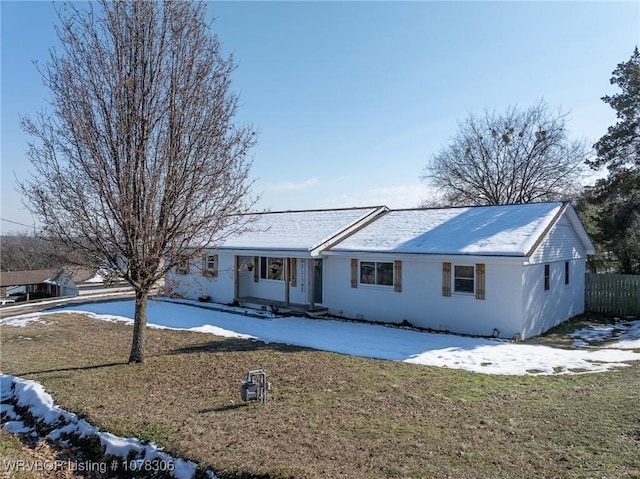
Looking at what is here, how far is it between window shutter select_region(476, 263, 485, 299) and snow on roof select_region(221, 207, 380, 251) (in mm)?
5825

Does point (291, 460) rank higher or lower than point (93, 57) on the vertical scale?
lower

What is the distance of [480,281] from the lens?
13422 millimetres

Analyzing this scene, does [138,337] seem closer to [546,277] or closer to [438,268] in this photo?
[438,268]

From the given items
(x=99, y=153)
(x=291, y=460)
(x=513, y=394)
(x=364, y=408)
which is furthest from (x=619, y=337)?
(x=99, y=153)

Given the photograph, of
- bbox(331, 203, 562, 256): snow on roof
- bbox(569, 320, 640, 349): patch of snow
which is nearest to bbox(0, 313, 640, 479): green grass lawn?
bbox(569, 320, 640, 349): patch of snow

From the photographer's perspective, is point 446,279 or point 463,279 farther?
point 446,279

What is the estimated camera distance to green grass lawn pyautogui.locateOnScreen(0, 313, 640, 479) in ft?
16.0

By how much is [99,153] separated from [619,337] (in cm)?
1470

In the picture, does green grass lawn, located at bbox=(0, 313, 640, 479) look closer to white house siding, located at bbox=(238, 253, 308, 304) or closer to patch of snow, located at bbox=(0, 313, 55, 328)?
patch of snow, located at bbox=(0, 313, 55, 328)

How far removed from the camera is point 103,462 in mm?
5605

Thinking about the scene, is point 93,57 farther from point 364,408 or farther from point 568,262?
point 568,262

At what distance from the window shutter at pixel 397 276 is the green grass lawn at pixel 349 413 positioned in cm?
507

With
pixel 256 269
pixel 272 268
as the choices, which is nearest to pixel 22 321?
pixel 256 269

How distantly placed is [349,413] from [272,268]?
12.8 m
